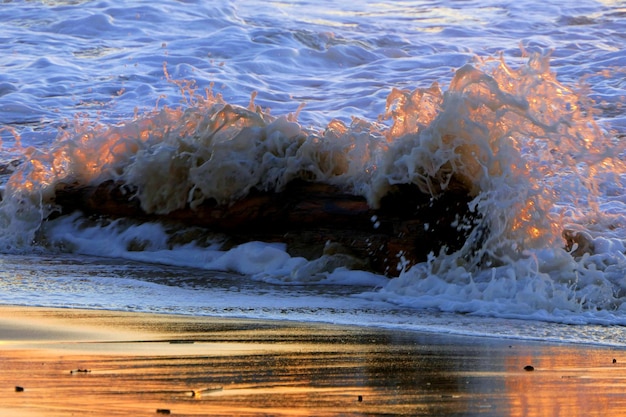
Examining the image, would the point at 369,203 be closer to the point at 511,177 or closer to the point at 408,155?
the point at 408,155

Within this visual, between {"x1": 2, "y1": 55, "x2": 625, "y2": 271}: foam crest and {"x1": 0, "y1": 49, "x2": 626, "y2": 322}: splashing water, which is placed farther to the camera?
{"x1": 2, "y1": 55, "x2": 625, "y2": 271}: foam crest

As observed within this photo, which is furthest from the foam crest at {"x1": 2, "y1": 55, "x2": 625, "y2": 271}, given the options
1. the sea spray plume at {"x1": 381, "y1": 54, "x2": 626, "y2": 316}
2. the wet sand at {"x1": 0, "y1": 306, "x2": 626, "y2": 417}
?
the wet sand at {"x1": 0, "y1": 306, "x2": 626, "y2": 417}

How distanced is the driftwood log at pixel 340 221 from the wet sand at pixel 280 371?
1900 mm

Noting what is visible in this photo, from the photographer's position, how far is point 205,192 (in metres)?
8.70

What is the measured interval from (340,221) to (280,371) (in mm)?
3690

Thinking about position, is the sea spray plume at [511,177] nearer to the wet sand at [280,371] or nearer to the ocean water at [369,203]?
the ocean water at [369,203]

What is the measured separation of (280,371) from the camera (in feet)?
13.9

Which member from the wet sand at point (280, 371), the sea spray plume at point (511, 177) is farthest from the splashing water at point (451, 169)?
the wet sand at point (280, 371)

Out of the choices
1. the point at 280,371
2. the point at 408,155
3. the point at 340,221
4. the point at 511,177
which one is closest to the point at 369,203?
the point at 340,221

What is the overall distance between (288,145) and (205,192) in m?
0.75

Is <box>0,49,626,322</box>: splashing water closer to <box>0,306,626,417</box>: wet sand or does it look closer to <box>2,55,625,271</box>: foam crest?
<box>2,55,625,271</box>: foam crest

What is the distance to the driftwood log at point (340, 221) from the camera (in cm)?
732

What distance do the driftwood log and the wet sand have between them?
Answer: 74.8 inches

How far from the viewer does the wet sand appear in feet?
11.9
